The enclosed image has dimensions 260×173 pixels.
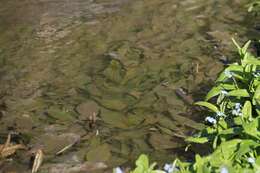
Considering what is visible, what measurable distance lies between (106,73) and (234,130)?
1.93 metres

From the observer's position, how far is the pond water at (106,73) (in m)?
3.50

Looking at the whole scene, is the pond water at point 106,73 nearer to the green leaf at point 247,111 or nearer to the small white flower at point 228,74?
the small white flower at point 228,74

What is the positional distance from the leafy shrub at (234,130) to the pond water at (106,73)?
0.52m

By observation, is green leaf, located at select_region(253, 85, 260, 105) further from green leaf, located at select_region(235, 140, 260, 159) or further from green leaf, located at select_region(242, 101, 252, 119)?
green leaf, located at select_region(235, 140, 260, 159)

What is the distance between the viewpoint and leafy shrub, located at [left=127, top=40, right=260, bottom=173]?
6.77 feet

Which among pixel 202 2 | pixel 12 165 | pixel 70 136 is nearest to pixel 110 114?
pixel 70 136

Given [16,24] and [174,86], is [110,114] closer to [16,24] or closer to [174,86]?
[174,86]

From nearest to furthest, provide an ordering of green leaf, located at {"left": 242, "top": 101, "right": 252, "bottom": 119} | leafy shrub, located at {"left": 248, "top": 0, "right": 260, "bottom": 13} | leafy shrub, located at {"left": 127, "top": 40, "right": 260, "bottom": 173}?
1. leafy shrub, located at {"left": 127, "top": 40, "right": 260, "bottom": 173}
2. green leaf, located at {"left": 242, "top": 101, "right": 252, "bottom": 119}
3. leafy shrub, located at {"left": 248, "top": 0, "right": 260, "bottom": 13}

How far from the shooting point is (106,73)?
4.34 m

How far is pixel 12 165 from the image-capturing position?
334cm

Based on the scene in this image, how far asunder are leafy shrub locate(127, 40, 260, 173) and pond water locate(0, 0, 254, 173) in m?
0.52

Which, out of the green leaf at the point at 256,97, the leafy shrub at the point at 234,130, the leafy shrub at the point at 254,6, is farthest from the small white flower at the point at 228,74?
the leafy shrub at the point at 254,6

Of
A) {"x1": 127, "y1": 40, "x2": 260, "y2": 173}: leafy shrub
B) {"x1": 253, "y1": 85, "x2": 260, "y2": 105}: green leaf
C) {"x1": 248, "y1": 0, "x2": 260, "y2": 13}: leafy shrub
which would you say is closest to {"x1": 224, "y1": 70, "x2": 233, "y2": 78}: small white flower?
{"x1": 127, "y1": 40, "x2": 260, "y2": 173}: leafy shrub

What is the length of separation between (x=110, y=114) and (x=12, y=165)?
797mm
